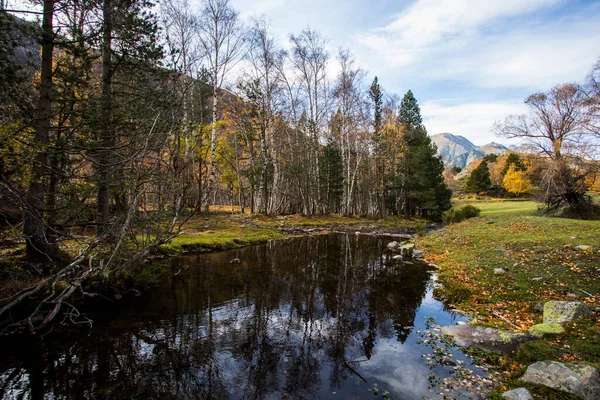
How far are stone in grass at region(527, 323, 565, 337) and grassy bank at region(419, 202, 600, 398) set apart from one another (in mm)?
116

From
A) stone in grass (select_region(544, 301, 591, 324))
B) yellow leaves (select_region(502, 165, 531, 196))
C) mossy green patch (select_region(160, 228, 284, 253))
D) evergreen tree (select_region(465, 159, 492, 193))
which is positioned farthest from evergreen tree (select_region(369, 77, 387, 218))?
evergreen tree (select_region(465, 159, 492, 193))

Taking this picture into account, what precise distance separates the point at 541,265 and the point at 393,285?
473 centimetres

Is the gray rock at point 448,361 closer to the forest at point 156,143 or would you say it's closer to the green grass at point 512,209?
the forest at point 156,143

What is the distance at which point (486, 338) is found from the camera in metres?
5.92

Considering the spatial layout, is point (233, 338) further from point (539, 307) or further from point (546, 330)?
point (539, 307)

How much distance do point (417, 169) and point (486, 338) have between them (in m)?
31.7

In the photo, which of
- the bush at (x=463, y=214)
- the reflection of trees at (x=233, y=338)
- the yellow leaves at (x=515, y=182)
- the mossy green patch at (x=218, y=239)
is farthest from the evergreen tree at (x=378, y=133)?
the yellow leaves at (x=515, y=182)

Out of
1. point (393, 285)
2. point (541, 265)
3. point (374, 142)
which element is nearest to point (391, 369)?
point (393, 285)

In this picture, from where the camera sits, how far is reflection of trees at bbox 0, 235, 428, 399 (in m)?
4.74

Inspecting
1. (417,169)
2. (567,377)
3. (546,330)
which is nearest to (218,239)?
(546,330)

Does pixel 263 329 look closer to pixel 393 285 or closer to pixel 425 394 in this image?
pixel 425 394

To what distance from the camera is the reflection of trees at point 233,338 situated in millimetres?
4738

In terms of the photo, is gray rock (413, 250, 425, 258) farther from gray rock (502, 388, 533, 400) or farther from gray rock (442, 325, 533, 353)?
gray rock (502, 388, 533, 400)

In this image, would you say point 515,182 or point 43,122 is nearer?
point 43,122
